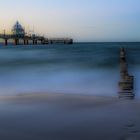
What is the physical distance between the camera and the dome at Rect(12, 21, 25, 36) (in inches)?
4691

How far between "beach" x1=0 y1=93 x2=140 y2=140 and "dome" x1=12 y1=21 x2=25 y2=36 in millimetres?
110723

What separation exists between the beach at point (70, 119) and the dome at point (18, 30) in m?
111

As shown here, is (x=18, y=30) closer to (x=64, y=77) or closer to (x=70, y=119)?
(x=64, y=77)

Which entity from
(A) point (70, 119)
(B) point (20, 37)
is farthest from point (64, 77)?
(B) point (20, 37)

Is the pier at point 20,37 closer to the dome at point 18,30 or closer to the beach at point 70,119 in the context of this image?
the dome at point 18,30

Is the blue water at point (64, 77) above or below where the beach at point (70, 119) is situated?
below

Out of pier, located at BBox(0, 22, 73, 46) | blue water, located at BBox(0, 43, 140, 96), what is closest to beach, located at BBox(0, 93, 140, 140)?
blue water, located at BBox(0, 43, 140, 96)

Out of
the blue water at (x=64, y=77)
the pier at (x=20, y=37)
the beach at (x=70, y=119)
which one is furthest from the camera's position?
the pier at (x=20, y=37)

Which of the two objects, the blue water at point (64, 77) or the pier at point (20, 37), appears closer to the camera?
the blue water at point (64, 77)

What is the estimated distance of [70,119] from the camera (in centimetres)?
648

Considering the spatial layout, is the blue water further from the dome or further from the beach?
the dome

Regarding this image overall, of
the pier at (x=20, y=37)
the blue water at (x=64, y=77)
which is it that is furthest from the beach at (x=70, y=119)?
the pier at (x=20, y=37)

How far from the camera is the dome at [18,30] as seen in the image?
119 meters

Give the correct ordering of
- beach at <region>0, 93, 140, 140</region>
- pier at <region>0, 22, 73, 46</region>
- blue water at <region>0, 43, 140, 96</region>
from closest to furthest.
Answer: beach at <region>0, 93, 140, 140</region>
blue water at <region>0, 43, 140, 96</region>
pier at <region>0, 22, 73, 46</region>
